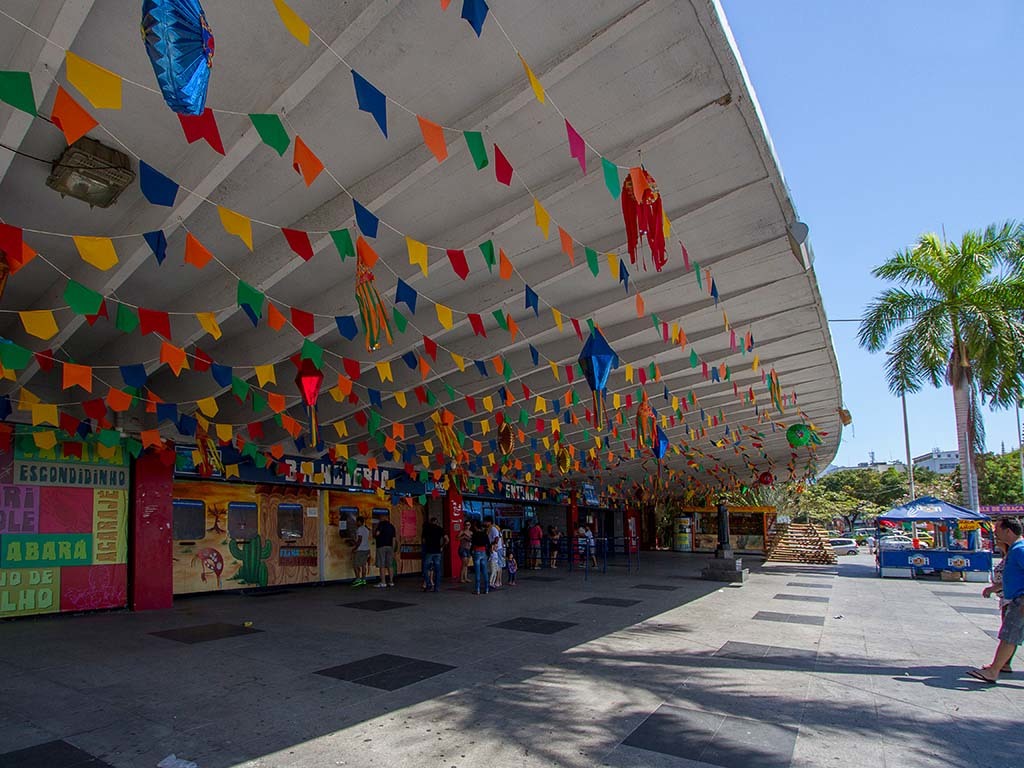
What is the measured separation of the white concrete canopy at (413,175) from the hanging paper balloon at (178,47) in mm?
937

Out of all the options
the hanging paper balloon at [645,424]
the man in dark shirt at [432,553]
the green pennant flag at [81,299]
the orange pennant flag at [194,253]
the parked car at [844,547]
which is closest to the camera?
the green pennant flag at [81,299]

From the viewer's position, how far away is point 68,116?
149 inches

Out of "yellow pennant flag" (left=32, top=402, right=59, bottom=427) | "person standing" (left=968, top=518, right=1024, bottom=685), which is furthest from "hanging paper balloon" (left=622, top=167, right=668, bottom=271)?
"yellow pennant flag" (left=32, top=402, right=59, bottom=427)

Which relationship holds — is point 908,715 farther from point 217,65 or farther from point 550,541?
point 550,541

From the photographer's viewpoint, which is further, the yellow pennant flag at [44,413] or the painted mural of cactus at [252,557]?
the painted mural of cactus at [252,557]

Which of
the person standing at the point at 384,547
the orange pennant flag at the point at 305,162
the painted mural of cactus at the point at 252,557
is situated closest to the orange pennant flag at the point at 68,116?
the orange pennant flag at the point at 305,162

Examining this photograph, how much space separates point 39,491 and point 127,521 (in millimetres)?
1472

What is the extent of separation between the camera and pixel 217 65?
494 centimetres

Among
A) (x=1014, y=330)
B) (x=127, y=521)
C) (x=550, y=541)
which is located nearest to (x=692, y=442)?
(x=550, y=541)

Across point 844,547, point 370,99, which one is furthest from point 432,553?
point 844,547

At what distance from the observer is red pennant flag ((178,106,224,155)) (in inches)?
161

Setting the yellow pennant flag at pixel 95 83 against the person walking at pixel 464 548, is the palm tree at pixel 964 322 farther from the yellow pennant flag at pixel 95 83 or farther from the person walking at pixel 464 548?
the yellow pennant flag at pixel 95 83

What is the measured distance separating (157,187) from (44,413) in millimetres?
5918

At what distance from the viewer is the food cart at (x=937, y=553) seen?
17719 millimetres
